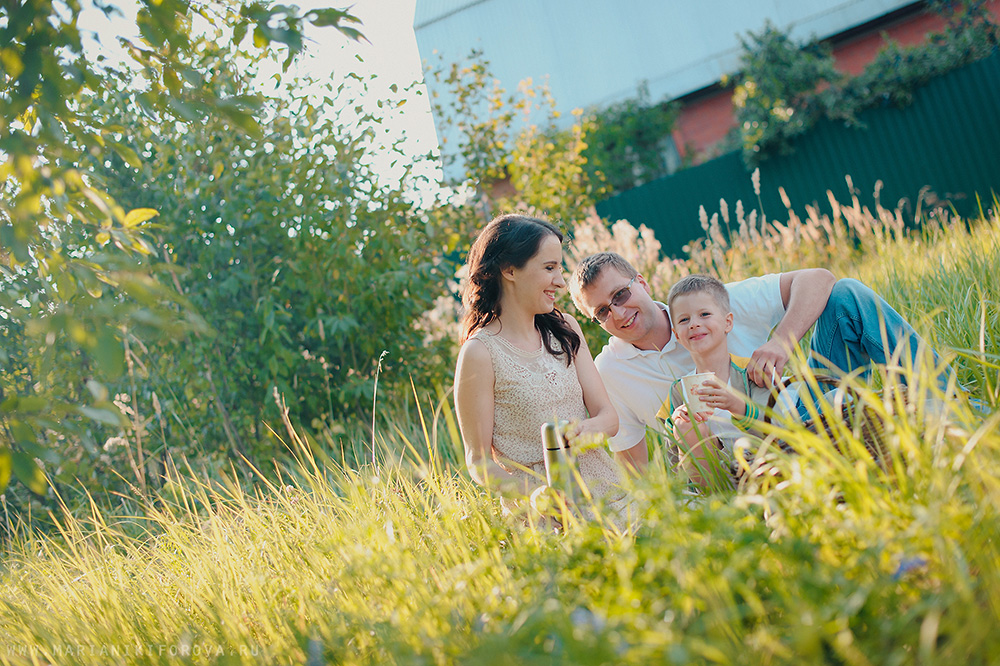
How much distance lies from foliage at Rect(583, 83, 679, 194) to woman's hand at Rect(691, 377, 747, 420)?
12.8 metres

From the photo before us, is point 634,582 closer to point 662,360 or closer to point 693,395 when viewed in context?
point 693,395

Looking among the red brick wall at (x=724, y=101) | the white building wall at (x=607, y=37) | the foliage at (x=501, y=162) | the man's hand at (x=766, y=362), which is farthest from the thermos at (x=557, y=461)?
the white building wall at (x=607, y=37)

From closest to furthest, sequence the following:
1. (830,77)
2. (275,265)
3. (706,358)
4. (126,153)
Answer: (126,153), (706,358), (275,265), (830,77)

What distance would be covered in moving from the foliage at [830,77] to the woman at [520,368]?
8.41m

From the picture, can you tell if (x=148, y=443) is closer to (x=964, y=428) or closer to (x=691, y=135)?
(x=964, y=428)

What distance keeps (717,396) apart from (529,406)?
84 centimetres

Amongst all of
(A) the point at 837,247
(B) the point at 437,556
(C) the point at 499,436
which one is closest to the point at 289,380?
(C) the point at 499,436

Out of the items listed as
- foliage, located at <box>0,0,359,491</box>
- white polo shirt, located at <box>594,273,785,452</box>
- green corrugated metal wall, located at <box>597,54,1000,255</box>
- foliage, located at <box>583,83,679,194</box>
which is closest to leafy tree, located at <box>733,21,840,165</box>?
green corrugated metal wall, located at <box>597,54,1000,255</box>

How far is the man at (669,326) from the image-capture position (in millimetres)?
2816

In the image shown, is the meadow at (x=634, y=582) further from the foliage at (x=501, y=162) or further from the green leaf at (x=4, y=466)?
the foliage at (x=501, y=162)

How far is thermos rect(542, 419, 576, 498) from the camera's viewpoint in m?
1.52

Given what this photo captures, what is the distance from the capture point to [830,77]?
33.7 ft

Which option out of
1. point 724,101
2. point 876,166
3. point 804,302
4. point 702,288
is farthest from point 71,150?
point 724,101

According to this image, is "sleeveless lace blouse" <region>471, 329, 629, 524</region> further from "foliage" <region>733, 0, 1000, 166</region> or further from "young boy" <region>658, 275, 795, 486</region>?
"foliage" <region>733, 0, 1000, 166</region>
